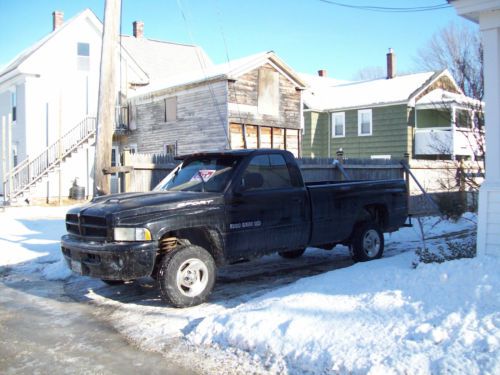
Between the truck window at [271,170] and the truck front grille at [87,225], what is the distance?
2.07m

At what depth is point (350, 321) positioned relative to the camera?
4.87 meters

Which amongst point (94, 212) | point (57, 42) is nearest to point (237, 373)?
point (94, 212)

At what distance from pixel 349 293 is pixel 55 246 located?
24.1 ft

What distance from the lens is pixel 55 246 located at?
1093 cm

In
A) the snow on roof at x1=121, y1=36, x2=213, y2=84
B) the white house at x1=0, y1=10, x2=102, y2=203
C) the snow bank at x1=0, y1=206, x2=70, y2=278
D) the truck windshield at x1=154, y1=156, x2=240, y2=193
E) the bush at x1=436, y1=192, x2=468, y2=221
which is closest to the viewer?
the truck windshield at x1=154, y1=156, x2=240, y2=193

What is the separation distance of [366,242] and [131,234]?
4.48m

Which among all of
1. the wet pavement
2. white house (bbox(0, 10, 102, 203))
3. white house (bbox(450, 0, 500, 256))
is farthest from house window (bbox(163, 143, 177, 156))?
white house (bbox(450, 0, 500, 256))

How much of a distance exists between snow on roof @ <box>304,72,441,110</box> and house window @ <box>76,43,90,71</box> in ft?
40.4

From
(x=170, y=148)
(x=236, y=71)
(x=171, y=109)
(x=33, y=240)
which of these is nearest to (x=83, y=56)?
(x=171, y=109)

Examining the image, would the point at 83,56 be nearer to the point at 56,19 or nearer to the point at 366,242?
the point at 56,19

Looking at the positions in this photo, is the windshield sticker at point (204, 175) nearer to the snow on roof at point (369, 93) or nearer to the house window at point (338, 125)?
the snow on roof at point (369, 93)

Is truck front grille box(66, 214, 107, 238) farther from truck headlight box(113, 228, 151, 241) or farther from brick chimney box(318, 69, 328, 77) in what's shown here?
brick chimney box(318, 69, 328, 77)

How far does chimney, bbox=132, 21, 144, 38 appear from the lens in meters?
36.8

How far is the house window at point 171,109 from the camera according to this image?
2386 cm
